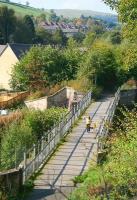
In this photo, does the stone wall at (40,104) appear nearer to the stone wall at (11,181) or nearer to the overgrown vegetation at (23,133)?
the overgrown vegetation at (23,133)

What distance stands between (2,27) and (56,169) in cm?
8643

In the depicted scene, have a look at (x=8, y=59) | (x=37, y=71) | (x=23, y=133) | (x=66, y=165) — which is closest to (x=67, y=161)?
(x=66, y=165)

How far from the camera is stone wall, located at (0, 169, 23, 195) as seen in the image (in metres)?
18.0

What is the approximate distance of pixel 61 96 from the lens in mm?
42094

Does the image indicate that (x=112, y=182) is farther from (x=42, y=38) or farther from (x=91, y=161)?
(x=42, y=38)

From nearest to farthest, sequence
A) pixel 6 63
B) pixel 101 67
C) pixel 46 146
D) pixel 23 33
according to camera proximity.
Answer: pixel 46 146
pixel 101 67
pixel 6 63
pixel 23 33

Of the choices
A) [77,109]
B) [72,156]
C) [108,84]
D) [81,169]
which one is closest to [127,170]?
[81,169]

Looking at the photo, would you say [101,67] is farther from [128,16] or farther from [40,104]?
[128,16]

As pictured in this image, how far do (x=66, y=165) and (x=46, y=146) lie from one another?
135 centimetres

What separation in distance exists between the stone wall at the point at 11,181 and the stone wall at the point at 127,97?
27423 millimetres

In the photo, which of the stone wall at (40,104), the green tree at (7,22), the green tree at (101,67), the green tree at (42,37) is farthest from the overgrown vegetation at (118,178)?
the green tree at (42,37)

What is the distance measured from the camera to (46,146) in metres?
23.6

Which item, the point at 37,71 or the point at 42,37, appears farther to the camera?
the point at 42,37

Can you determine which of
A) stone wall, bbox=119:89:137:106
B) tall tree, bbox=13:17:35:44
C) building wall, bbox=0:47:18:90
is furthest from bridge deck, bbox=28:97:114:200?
tall tree, bbox=13:17:35:44
